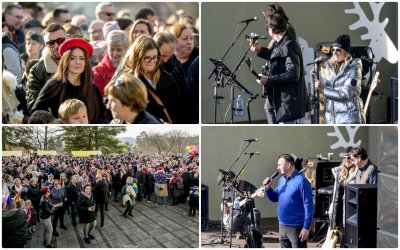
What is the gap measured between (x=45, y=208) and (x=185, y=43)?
1546 millimetres

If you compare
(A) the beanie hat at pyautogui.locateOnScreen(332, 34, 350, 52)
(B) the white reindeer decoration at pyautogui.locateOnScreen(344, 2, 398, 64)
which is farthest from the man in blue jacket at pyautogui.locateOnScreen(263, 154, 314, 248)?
(B) the white reindeer decoration at pyautogui.locateOnScreen(344, 2, 398, 64)

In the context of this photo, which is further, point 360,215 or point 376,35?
point 376,35

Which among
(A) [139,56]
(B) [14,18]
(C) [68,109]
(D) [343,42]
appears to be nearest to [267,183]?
(D) [343,42]

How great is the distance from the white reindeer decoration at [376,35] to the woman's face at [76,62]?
6.26ft

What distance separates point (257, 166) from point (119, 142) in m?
1.00

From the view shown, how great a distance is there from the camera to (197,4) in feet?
15.8

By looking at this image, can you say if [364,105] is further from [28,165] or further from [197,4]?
[28,165]

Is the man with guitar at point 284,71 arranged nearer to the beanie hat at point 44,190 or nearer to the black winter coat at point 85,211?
the black winter coat at point 85,211

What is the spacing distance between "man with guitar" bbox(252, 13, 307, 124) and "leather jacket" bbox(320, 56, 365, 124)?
21 cm

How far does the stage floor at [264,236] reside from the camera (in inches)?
192

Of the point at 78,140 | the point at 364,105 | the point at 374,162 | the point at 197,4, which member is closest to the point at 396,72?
the point at 364,105

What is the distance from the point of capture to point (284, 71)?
189 inches

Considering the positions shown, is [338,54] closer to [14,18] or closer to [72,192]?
[72,192]

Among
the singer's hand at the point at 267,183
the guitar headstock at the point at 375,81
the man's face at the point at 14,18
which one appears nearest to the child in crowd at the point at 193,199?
the singer's hand at the point at 267,183
